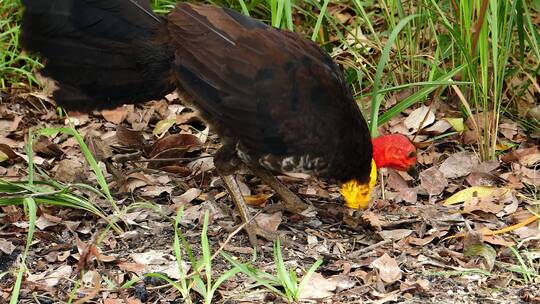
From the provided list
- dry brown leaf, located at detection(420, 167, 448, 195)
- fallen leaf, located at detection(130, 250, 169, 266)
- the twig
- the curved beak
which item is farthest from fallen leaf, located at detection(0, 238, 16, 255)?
dry brown leaf, located at detection(420, 167, 448, 195)

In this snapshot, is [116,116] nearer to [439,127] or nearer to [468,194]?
[439,127]

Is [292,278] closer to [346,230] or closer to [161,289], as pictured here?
[161,289]

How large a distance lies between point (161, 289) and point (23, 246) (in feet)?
2.53

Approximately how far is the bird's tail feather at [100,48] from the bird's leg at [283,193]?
661 mm

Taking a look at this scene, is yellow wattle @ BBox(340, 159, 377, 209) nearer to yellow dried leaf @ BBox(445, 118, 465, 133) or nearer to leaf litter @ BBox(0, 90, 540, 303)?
leaf litter @ BBox(0, 90, 540, 303)

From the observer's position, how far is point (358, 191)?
435 cm

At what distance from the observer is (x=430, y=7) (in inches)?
197

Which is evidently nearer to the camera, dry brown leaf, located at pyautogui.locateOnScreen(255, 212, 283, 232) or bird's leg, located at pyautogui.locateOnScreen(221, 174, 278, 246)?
bird's leg, located at pyautogui.locateOnScreen(221, 174, 278, 246)

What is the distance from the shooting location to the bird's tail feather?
13.6ft

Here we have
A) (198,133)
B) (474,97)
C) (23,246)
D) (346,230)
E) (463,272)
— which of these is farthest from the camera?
(198,133)

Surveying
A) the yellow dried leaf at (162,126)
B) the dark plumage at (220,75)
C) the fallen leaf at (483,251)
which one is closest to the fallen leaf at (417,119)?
the dark plumage at (220,75)

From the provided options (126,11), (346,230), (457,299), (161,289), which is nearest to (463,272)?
(457,299)

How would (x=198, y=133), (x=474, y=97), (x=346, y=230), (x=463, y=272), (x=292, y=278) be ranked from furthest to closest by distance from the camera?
(x=198, y=133), (x=474, y=97), (x=346, y=230), (x=463, y=272), (x=292, y=278)

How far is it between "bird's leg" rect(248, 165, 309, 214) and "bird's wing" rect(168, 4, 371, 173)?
0.41 meters
